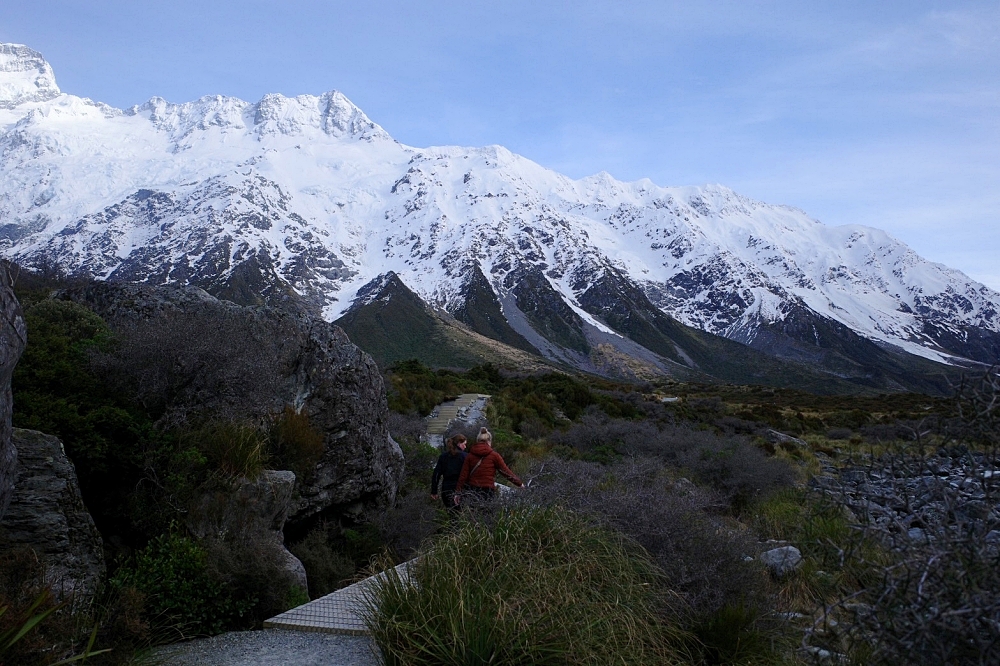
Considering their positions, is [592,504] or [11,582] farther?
[592,504]

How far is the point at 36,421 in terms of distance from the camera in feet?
21.6

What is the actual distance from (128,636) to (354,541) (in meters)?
3.82

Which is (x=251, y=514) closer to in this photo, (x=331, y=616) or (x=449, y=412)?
(x=331, y=616)

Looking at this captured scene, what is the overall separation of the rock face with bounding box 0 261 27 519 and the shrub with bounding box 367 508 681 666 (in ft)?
9.49

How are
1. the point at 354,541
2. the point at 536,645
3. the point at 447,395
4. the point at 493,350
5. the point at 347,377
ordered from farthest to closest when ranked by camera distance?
the point at 493,350, the point at 447,395, the point at 347,377, the point at 354,541, the point at 536,645

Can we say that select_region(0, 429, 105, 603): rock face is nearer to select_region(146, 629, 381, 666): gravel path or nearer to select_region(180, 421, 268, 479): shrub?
select_region(146, 629, 381, 666): gravel path

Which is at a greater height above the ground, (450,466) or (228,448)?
(228,448)

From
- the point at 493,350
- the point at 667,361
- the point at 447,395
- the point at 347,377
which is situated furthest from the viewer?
the point at 667,361

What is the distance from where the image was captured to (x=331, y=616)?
5.93 metres

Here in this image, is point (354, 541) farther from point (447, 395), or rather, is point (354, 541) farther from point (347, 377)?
point (447, 395)

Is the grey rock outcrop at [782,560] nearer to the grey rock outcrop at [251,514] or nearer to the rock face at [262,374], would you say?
the grey rock outcrop at [251,514]

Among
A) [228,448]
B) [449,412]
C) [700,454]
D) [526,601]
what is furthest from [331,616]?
[449,412]

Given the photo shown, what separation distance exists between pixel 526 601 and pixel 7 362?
4127mm

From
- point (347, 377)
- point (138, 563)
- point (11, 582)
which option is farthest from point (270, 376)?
point (11, 582)
